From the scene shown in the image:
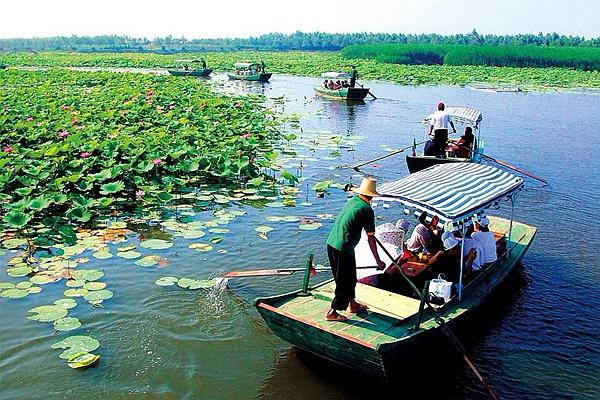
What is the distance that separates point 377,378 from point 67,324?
3.39 m

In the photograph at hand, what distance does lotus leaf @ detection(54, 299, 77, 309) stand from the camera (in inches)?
262

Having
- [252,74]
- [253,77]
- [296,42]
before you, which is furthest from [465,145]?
[296,42]

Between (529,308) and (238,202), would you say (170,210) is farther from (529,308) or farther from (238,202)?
(529,308)

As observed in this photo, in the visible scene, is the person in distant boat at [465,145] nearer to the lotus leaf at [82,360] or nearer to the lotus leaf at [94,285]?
the lotus leaf at [94,285]

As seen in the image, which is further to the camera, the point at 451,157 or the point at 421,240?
the point at 451,157

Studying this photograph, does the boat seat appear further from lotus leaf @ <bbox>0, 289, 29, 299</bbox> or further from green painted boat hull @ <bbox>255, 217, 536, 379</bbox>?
lotus leaf @ <bbox>0, 289, 29, 299</bbox>

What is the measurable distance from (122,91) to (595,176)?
16877mm

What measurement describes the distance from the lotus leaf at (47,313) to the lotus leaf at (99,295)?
1.38 ft

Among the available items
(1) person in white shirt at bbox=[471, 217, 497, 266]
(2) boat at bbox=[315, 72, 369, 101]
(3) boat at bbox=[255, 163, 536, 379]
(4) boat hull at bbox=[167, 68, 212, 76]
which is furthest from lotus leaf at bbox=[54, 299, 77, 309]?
(4) boat hull at bbox=[167, 68, 212, 76]

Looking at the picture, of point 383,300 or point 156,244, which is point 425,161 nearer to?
point 156,244

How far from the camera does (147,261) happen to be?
807 centimetres

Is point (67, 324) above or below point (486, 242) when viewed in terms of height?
below

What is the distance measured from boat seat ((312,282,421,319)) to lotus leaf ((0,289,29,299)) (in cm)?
353

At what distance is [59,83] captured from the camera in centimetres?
2789
